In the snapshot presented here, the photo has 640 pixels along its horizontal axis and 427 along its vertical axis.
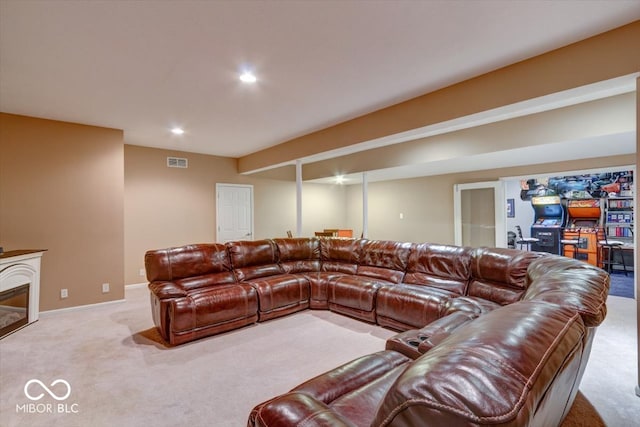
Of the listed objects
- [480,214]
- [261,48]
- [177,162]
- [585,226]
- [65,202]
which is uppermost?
[261,48]

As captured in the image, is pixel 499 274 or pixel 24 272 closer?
pixel 499 274

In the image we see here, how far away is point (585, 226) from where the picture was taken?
788 centimetres

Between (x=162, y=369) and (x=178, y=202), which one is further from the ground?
(x=178, y=202)

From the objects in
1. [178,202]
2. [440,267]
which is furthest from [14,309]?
[440,267]

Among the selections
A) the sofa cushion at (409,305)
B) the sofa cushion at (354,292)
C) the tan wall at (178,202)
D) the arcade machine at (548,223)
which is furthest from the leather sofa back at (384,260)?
the arcade machine at (548,223)

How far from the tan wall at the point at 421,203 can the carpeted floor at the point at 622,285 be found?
7.13 feet

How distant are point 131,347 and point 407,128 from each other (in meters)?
3.87

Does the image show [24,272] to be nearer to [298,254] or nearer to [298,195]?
[298,254]

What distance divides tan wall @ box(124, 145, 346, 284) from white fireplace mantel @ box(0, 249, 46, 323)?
1.58 meters

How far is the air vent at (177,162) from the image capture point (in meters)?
5.88

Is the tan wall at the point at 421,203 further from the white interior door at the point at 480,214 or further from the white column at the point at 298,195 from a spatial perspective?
the white column at the point at 298,195

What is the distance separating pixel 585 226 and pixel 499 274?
23.9 ft

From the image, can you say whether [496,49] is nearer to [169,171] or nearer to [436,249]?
[436,249]

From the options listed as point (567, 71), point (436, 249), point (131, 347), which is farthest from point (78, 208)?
point (567, 71)
